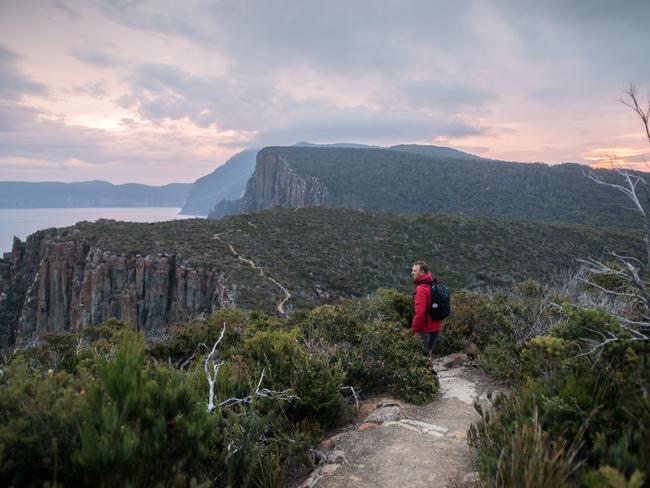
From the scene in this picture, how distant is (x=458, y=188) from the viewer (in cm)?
7138

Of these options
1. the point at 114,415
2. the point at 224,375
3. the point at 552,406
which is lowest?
the point at 224,375

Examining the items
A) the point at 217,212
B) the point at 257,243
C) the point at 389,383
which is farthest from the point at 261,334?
the point at 217,212

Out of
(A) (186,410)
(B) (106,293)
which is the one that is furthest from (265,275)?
(A) (186,410)

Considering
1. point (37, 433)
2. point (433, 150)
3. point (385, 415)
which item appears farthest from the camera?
point (433, 150)

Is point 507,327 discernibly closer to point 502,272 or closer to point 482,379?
point 482,379

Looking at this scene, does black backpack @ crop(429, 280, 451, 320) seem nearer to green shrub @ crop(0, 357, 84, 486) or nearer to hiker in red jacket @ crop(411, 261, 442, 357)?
hiker in red jacket @ crop(411, 261, 442, 357)

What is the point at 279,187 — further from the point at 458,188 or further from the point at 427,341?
the point at 427,341

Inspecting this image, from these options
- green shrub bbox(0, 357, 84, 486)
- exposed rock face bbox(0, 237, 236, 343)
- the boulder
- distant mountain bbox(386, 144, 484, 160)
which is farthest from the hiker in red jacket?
distant mountain bbox(386, 144, 484, 160)

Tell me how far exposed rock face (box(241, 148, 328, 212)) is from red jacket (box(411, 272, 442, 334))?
71.5 m

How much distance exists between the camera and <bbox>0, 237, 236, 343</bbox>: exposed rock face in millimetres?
24734

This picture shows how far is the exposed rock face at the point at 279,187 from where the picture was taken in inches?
3465

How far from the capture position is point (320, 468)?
3684mm

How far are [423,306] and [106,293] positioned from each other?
27.0m

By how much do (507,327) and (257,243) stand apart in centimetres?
2583
